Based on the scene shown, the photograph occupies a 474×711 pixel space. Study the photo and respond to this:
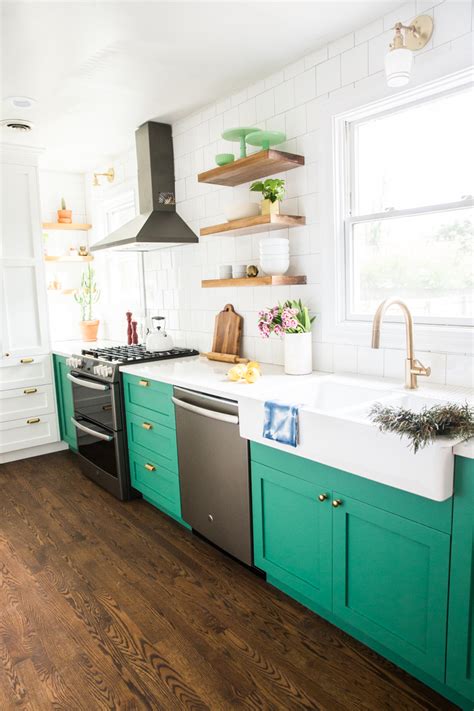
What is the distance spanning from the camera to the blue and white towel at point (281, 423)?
196 centimetres

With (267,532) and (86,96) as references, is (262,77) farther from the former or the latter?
(267,532)

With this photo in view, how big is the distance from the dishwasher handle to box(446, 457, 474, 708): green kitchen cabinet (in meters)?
1.06

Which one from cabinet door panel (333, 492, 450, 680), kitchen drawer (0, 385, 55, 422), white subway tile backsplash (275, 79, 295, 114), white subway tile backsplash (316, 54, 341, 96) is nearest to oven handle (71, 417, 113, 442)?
kitchen drawer (0, 385, 55, 422)

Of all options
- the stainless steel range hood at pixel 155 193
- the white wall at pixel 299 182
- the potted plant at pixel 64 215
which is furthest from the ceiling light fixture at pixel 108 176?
the white wall at pixel 299 182

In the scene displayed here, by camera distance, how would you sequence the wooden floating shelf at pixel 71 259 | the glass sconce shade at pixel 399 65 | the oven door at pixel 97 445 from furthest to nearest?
the wooden floating shelf at pixel 71 259 < the oven door at pixel 97 445 < the glass sconce shade at pixel 399 65

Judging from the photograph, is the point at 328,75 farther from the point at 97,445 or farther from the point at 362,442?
the point at 97,445

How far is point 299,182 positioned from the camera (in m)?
2.78

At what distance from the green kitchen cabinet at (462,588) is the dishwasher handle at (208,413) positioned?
1.06 m

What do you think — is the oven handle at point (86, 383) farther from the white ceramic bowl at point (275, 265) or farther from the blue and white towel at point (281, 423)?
the blue and white towel at point (281, 423)

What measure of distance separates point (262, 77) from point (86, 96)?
3.58 ft

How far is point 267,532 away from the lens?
229 cm

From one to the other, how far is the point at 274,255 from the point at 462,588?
1.82 metres

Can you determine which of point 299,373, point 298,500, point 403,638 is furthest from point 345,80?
→ point 403,638

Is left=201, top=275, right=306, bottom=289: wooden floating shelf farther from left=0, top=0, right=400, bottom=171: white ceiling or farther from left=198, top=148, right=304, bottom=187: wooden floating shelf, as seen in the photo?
left=0, top=0, right=400, bottom=171: white ceiling
